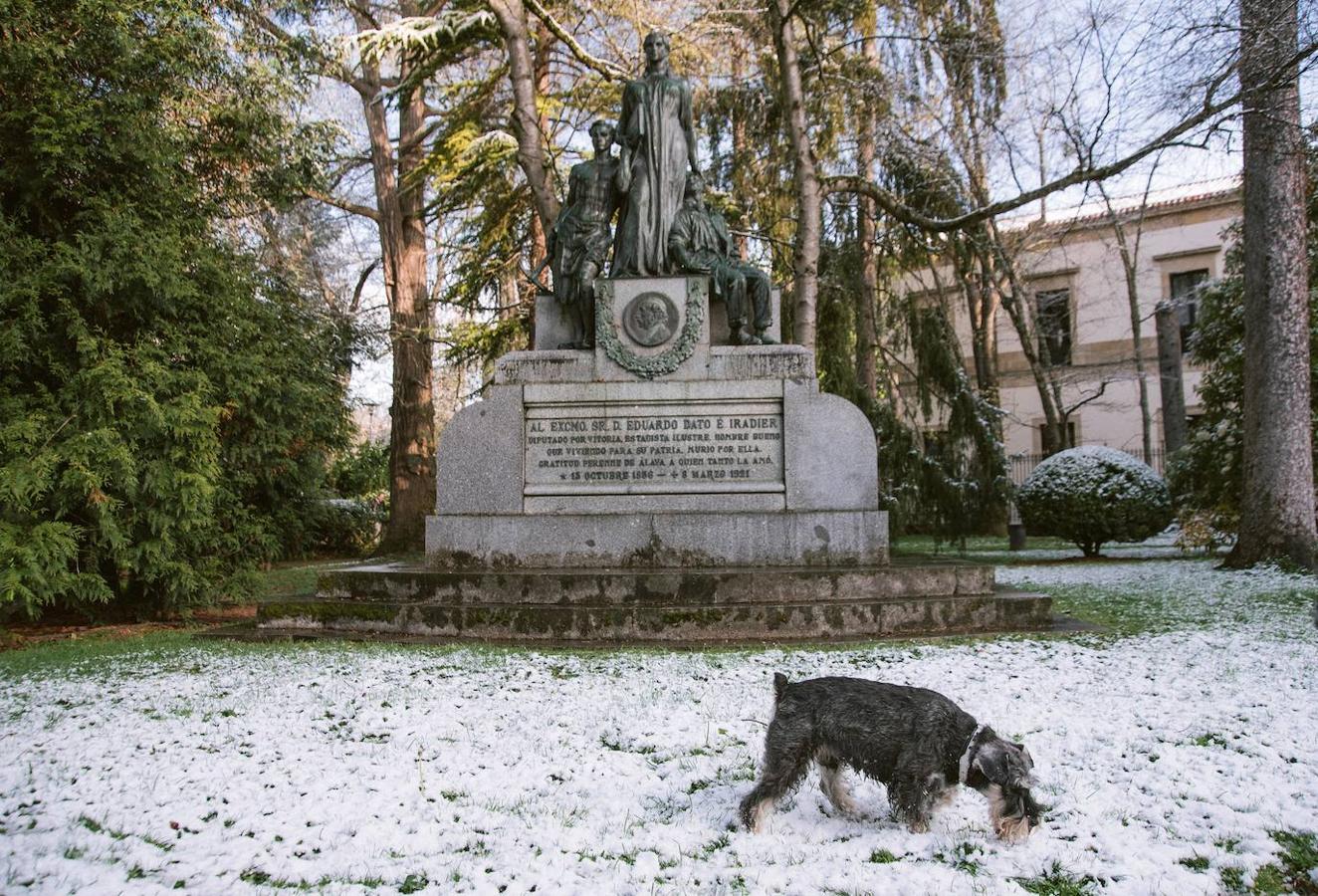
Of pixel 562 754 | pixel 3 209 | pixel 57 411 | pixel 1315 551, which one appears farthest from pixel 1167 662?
pixel 3 209

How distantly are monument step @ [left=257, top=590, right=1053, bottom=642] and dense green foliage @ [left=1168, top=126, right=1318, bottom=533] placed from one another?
8.47m

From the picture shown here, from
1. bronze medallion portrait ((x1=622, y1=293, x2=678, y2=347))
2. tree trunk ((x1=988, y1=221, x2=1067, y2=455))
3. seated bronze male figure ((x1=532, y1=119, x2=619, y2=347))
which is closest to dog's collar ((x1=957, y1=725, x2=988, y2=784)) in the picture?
bronze medallion portrait ((x1=622, y1=293, x2=678, y2=347))

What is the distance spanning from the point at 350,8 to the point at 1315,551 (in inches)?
707

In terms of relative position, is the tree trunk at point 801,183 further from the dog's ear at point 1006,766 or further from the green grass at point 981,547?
the dog's ear at point 1006,766

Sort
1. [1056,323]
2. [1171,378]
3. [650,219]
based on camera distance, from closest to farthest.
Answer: [650,219] → [1171,378] → [1056,323]

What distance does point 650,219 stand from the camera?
27.3 feet

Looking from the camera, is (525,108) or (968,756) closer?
(968,756)

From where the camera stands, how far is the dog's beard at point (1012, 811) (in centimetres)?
290

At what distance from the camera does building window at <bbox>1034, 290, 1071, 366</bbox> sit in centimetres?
3031

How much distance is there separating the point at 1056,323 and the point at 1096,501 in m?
18.8

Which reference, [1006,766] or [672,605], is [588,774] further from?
[672,605]

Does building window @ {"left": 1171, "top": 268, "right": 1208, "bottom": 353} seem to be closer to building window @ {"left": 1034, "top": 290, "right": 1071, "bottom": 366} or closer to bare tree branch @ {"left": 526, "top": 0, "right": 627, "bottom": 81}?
building window @ {"left": 1034, "top": 290, "right": 1071, "bottom": 366}

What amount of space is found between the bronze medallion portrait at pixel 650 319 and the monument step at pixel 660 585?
2.03m

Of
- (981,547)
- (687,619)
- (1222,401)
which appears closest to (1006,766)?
(687,619)
